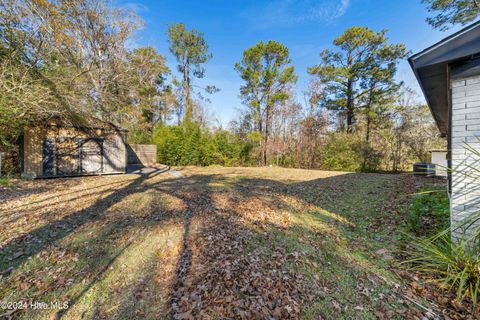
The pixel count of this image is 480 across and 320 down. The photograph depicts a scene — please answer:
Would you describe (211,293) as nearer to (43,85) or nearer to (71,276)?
(71,276)

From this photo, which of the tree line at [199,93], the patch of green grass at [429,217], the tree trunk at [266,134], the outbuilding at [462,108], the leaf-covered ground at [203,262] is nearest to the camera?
the leaf-covered ground at [203,262]

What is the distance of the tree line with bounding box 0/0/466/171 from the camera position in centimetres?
693

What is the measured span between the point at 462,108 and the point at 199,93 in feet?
64.0

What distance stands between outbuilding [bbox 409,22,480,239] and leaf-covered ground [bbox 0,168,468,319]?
1.08m

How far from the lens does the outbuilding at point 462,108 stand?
7.24 ft

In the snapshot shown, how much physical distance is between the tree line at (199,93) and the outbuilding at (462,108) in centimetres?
962

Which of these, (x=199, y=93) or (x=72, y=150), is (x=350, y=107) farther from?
(x=72, y=150)

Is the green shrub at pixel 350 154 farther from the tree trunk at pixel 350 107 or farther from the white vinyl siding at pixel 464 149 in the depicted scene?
the white vinyl siding at pixel 464 149

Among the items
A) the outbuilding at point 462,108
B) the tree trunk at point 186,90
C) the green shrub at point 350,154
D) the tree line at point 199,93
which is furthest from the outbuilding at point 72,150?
the green shrub at point 350,154

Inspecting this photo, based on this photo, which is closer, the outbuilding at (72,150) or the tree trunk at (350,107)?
the outbuilding at (72,150)

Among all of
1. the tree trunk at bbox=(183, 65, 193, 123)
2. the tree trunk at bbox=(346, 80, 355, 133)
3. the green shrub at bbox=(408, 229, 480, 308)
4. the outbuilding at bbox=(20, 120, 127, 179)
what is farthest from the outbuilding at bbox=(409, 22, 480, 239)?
the tree trunk at bbox=(183, 65, 193, 123)

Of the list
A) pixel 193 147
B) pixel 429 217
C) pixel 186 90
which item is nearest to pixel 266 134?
pixel 193 147

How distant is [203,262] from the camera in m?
2.62

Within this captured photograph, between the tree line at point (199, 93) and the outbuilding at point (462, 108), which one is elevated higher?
the tree line at point (199, 93)
